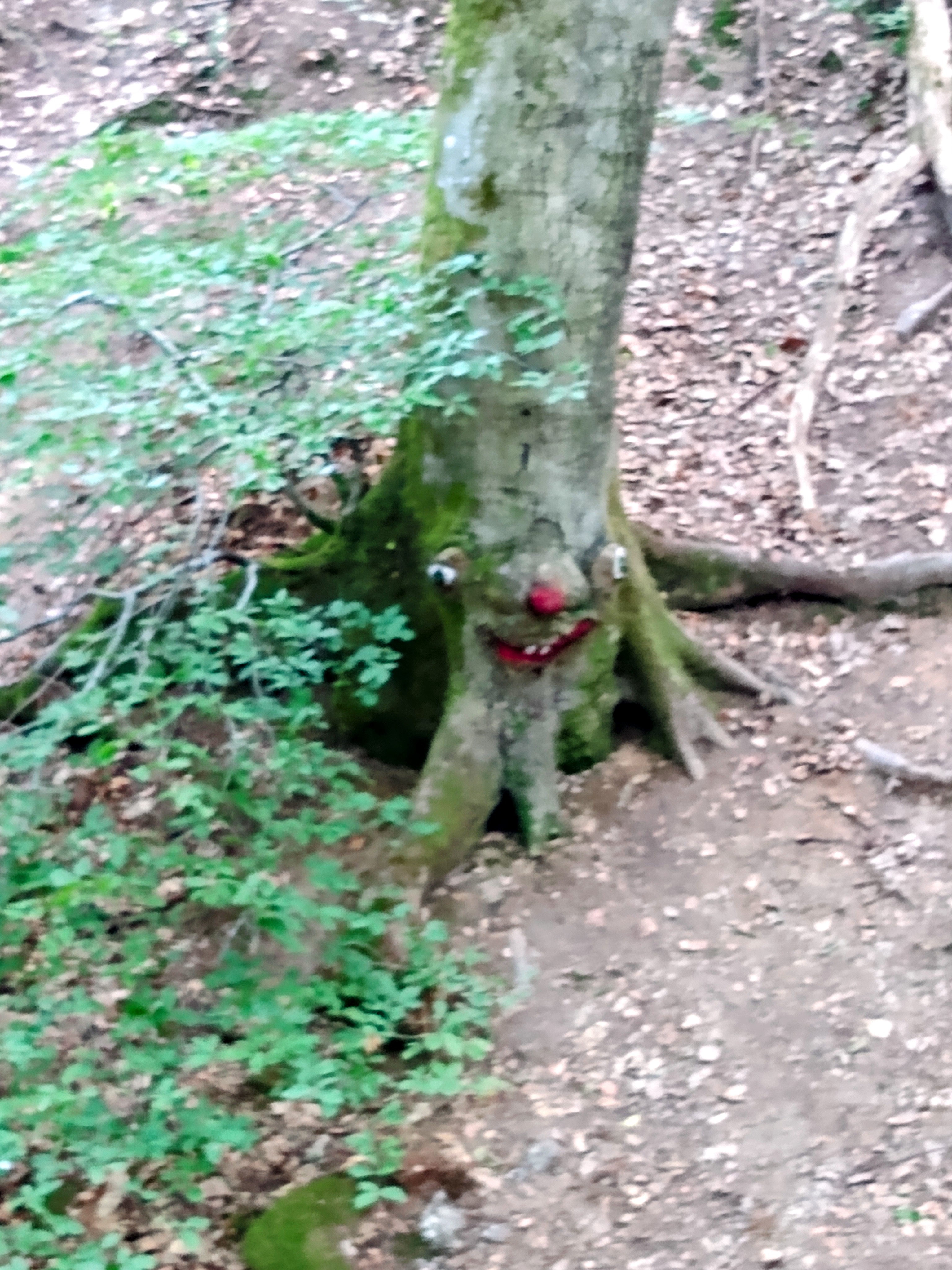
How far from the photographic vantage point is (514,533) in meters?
3.58

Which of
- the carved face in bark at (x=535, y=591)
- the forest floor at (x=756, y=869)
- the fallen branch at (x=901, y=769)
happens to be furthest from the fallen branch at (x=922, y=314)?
the carved face in bark at (x=535, y=591)

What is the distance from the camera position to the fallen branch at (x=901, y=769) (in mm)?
3936

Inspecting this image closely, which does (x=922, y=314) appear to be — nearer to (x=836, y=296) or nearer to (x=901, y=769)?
(x=836, y=296)

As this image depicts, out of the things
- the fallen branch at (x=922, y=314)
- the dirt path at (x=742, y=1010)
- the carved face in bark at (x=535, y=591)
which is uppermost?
the fallen branch at (x=922, y=314)

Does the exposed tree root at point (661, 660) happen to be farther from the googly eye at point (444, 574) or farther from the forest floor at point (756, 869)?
the googly eye at point (444, 574)

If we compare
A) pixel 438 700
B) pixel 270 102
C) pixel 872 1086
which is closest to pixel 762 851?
pixel 872 1086

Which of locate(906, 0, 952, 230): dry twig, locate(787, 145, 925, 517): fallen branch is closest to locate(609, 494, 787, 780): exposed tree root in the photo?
locate(787, 145, 925, 517): fallen branch

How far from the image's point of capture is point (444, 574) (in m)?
3.64

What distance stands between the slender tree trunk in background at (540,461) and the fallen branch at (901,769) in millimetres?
503

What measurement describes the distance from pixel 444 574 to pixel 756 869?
1.45 m

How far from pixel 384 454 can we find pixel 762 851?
2.43 metres

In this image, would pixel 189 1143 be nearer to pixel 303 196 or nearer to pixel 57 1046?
pixel 57 1046

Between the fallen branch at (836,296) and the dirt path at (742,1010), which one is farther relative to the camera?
the fallen branch at (836,296)

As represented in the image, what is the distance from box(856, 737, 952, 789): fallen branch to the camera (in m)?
A: 3.94
